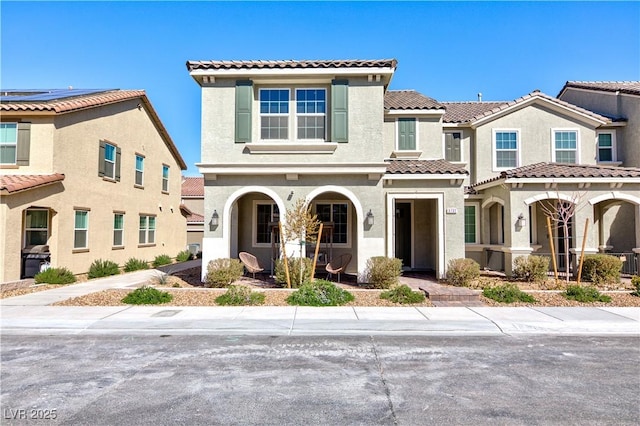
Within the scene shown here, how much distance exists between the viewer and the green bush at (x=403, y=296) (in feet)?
32.4

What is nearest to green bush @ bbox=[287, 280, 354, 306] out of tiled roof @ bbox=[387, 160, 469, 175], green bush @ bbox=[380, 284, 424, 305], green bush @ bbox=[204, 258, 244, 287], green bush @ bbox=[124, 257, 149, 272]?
green bush @ bbox=[380, 284, 424, 305]

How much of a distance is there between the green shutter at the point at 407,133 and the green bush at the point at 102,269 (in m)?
13.1

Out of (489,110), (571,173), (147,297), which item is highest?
(489,110)

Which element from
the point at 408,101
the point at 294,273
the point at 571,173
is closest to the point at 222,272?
the point at 294,273

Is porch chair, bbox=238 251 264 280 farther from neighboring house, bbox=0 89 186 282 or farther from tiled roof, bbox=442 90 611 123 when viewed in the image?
tiled roof, bbox=442 90 611 123

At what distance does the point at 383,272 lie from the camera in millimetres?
11367

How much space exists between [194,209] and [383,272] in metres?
24.9

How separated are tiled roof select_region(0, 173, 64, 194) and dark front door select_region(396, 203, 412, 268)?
1293 cm

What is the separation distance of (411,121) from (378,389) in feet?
40.5

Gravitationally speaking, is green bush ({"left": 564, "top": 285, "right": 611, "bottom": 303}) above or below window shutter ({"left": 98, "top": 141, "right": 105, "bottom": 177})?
below

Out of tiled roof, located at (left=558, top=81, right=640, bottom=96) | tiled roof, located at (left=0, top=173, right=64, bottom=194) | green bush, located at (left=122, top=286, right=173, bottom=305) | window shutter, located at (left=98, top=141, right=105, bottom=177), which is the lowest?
green bush, located at (left=122, top=286, right=173, bottom=305)

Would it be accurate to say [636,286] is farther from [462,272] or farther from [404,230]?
[404,230]

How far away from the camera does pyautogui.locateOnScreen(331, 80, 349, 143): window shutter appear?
1221cm

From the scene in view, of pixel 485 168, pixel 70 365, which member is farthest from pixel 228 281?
pixel 485 168
